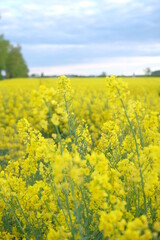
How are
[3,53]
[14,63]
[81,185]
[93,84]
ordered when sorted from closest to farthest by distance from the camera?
[81,185] < [93,84] < [3,53] < [14,63]

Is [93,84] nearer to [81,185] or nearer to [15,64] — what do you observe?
[81,185]

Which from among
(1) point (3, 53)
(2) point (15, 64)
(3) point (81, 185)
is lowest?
(3) point (81, 185)

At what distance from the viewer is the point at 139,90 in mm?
17562

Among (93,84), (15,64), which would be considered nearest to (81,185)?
(93,84)

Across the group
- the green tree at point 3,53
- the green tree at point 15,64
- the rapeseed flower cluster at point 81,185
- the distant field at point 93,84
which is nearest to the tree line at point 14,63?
the green tree at point 15,64

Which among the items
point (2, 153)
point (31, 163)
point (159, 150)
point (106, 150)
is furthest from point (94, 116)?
point (159, 150)

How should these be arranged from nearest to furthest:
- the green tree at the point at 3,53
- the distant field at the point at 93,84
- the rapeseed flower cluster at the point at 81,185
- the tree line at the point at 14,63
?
the rapeseed flower cluster at the point at 81,185 < the distant field at the point at 93,84 < the green tree at the point at 3,53 < the tree line at the point at 14,63

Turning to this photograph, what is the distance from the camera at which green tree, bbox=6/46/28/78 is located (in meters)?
55.5

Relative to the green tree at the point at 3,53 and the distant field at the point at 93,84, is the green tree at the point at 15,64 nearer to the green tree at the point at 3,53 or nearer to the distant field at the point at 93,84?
the green tree at the point at 3,53

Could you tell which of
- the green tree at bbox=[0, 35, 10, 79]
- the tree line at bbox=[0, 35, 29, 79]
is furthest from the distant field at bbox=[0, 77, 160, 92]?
the tree line at bbox=[0, 35, 29, 79]

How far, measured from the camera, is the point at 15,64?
5547cm

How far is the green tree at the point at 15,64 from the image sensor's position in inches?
2184

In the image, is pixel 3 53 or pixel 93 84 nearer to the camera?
pixel 93 84

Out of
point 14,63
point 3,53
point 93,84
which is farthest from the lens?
point 14,63
